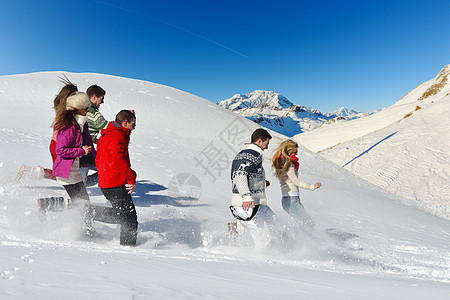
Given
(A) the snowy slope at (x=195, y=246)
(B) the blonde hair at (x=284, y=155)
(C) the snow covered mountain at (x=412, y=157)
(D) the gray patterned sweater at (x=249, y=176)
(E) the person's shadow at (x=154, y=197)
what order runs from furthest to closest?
(C) the snow covered mountain at (x=412, y=157) < (E) the person's shadow at (x=154, y=197) < (B) the blonde hair at (x=284, y=155) < (D) the gray patterned sweater at (x=249, y=176) < (A) the snowy slope at (x=195, y=246)

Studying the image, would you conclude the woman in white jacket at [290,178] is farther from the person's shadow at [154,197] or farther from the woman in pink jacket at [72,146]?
the woman in pink jacket at [72,146]

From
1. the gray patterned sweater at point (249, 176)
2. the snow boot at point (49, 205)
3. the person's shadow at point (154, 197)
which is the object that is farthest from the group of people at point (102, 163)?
the person's shadow at point (154, 197)

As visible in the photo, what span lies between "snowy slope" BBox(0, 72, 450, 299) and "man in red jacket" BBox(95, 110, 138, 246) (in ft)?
1.09

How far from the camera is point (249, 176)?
12.1ft

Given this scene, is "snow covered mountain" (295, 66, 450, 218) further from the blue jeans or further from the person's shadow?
the person's shadow

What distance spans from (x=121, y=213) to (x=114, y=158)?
66 cm

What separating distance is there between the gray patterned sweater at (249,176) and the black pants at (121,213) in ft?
4.36

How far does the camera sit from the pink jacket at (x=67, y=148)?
129 inches

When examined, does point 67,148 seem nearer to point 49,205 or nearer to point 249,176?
point 49,205

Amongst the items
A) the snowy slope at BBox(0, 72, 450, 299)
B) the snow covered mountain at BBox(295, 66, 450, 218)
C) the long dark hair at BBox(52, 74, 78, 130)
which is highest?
the snow covered mountain at BBox(295, 66, 450, 218)

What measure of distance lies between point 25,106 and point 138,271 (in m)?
14.3

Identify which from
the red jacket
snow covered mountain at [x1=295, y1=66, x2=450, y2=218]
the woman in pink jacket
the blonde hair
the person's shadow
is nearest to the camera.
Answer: the red jacket

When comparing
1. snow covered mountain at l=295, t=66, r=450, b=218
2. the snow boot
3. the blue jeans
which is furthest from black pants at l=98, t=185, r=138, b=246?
snow covered mountain at l=295, t=66, r=450, b=218

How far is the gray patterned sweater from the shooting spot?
11.7 ft
